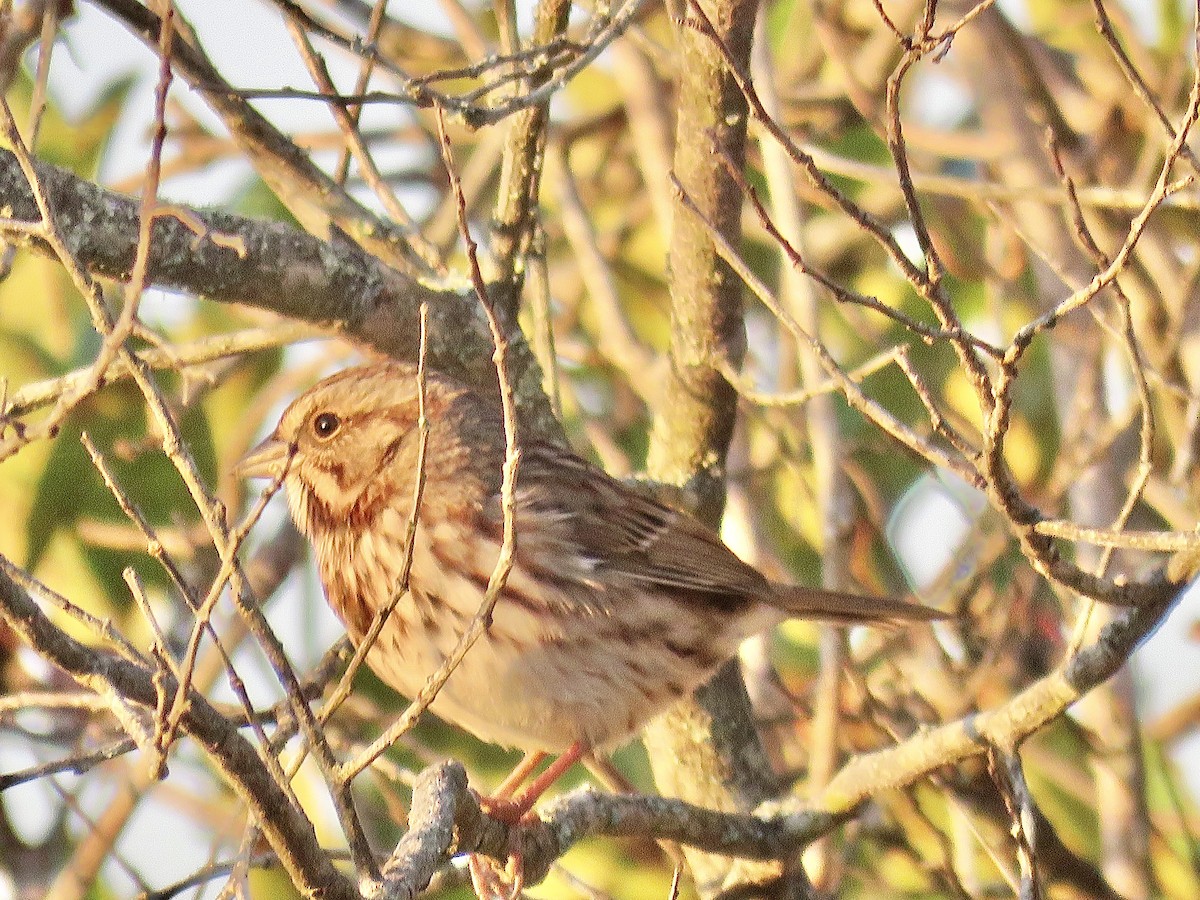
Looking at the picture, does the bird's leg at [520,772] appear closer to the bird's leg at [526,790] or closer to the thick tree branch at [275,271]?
the bird's leg at [526,790]

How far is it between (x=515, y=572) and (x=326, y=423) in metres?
0.63

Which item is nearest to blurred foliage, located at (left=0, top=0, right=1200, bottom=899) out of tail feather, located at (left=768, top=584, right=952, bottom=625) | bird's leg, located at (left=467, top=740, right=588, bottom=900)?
tail feather, located at (left=768, top=584, right=952, bottom=625)

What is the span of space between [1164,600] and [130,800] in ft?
9.28

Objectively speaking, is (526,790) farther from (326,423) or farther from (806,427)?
(806,427)

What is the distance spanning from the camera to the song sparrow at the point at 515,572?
12.0ft

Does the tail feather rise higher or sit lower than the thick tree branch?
lower

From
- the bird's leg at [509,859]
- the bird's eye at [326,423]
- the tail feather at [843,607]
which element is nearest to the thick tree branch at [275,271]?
the bird's eye at [326,423]

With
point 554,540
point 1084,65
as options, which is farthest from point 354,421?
point 1084,65

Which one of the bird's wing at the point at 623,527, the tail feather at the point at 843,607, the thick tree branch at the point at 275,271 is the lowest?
the tail feather at the point at 843,607

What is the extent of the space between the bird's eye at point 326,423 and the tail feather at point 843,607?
3.55 ft

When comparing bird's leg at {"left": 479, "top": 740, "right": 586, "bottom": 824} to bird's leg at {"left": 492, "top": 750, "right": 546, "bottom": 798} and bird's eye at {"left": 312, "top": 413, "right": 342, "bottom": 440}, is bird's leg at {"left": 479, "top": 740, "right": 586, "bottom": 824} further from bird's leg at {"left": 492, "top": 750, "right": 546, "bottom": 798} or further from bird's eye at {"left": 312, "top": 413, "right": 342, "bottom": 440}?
bird's eye at {"left": 312, "top": 413, "right": 342, "bottom": 440}

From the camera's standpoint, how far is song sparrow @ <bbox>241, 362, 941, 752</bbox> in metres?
3.64

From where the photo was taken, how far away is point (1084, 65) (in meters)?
5.52

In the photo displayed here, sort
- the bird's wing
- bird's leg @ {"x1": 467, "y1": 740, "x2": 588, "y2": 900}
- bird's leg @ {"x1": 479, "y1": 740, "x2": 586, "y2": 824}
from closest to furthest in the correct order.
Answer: bird's leg @ {"x1": 467, "y1": 740, "x2": 588, "y2": 900}, bird's leg @ {"x1": 479, "y1": 740, "x2": 586, "y2": 824}, the bird's wing
